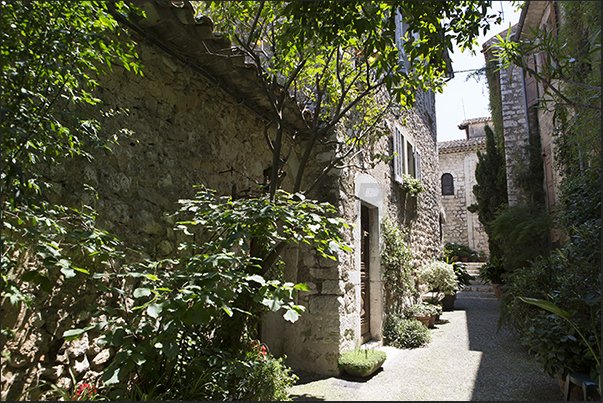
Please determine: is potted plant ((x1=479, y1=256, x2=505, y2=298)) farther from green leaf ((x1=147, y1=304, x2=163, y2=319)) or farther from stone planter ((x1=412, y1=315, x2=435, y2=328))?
green leaf ((x1=147, y1=304, x2=163, y2=319))

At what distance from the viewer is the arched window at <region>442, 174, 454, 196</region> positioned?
2066cm

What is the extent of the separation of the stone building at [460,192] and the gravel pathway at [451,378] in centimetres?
1402

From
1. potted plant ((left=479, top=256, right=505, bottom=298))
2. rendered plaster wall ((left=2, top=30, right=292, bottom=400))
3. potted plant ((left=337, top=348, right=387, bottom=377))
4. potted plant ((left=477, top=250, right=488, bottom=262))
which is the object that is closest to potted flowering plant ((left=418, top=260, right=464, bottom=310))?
potted plant ((left=479, top=256, right=505, bottom=298))

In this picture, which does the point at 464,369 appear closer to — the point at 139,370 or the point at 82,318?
the point at 139,370

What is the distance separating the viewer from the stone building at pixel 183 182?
7.01 feet

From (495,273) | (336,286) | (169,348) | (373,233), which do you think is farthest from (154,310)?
(495,273)

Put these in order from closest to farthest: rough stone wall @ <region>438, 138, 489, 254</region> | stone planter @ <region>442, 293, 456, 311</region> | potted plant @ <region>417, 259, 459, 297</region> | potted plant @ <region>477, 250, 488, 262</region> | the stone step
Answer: potted plant @ <region>417, 259, 459, 297</region> → stone planter @ <region>442, 293, 456, 311</region> → the stone step → potted plant @ <region>477, 250, 488, 262</region> → rough stone wall @ <region>438, 138, 489, 254</region>

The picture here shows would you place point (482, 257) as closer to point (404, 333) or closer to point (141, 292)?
point (404, 333)

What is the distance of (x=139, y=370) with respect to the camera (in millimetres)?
2266

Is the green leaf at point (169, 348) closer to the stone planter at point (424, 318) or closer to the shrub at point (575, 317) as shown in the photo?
the shrub at point (575, 317)

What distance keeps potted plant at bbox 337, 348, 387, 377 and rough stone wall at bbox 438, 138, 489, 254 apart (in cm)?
1630

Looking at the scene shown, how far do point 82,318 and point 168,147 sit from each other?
1406 millimetres

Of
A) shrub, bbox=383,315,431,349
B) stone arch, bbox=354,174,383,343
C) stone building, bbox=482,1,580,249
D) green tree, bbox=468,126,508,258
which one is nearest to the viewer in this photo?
stone arch, bbox=354,174,383,343

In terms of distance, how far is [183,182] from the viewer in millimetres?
3123
